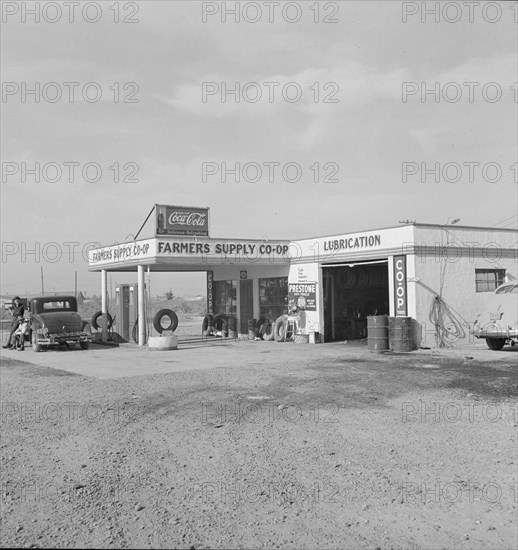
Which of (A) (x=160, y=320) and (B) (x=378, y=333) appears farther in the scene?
(A) (x=160, y=320)

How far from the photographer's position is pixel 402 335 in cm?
1892

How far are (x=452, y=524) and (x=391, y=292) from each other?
15.6 metres

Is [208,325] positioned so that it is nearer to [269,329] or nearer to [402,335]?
[269,329]

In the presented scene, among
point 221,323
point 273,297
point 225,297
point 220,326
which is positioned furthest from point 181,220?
point 220,326

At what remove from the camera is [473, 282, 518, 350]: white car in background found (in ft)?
59.4

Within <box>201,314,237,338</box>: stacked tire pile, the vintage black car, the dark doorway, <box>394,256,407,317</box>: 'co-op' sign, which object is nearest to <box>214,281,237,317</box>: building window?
<box>201,314,237,338</box>: stacked tire pile

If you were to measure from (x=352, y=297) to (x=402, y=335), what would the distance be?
255 inches

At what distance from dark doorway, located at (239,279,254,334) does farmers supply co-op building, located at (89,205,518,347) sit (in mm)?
46

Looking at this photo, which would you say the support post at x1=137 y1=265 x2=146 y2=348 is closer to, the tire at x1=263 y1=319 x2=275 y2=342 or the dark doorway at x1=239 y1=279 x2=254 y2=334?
the tire at x1=263 y1=319 x2=275 y2=342

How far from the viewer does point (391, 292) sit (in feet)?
66.7

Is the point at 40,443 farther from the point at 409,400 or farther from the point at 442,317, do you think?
the point at 442,317

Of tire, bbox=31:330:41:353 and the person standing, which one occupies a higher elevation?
the person standing

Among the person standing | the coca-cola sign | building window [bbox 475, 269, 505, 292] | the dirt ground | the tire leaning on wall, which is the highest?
the coca-cola sign

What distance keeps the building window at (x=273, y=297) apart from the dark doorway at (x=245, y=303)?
0.67m
